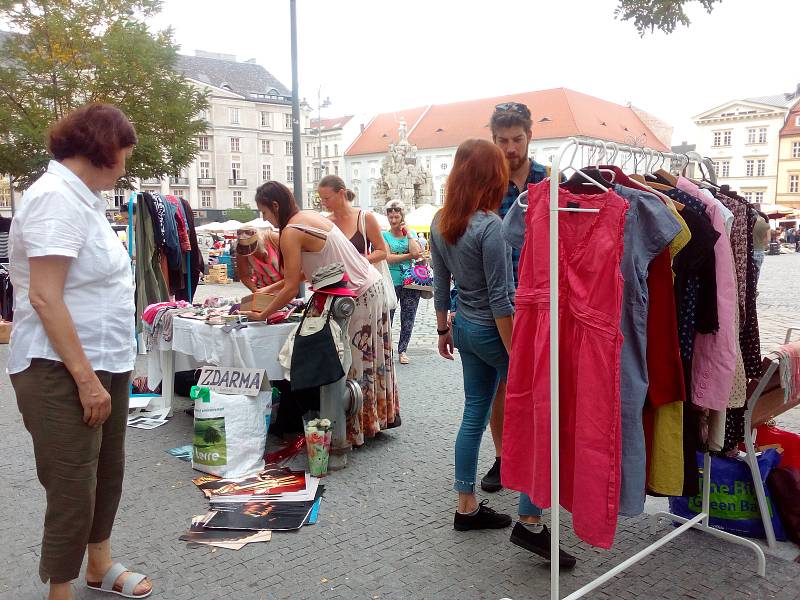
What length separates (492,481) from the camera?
156 inches

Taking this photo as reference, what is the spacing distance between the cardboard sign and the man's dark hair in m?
2.18

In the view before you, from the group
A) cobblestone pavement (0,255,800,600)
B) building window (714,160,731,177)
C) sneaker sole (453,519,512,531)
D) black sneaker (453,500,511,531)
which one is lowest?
cobblestone pavement (0,255,800,600)

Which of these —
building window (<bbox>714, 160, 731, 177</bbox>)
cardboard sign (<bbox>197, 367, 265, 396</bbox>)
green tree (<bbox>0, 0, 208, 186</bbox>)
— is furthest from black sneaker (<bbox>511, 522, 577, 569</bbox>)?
building window (<bbox>714, 160, 731, 177</bbox>)

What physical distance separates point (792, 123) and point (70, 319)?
73.2 meters

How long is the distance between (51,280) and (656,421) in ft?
7.41

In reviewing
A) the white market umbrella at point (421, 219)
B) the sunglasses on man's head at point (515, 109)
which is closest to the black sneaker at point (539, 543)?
the sunglasses on man's head at point (515, 109)

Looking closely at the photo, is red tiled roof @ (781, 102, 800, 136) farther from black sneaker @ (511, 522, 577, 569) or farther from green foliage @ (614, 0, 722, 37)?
black sneaker @ (511, 522, 577, 569)

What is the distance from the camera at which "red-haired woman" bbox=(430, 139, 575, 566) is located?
306 cm

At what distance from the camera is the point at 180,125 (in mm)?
18375

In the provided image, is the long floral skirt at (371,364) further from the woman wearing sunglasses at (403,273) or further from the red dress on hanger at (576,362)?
the woman wearing sunglasses at (403,273)

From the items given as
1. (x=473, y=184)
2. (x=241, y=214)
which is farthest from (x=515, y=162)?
(x=241, y=214)

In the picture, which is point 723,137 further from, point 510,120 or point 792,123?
point 510,120

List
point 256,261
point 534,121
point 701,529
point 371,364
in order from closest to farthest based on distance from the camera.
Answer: point 701,529 → point 371,364 → point 256,261 → point 534,121

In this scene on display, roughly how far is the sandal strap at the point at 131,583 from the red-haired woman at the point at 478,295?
5.08 ft
